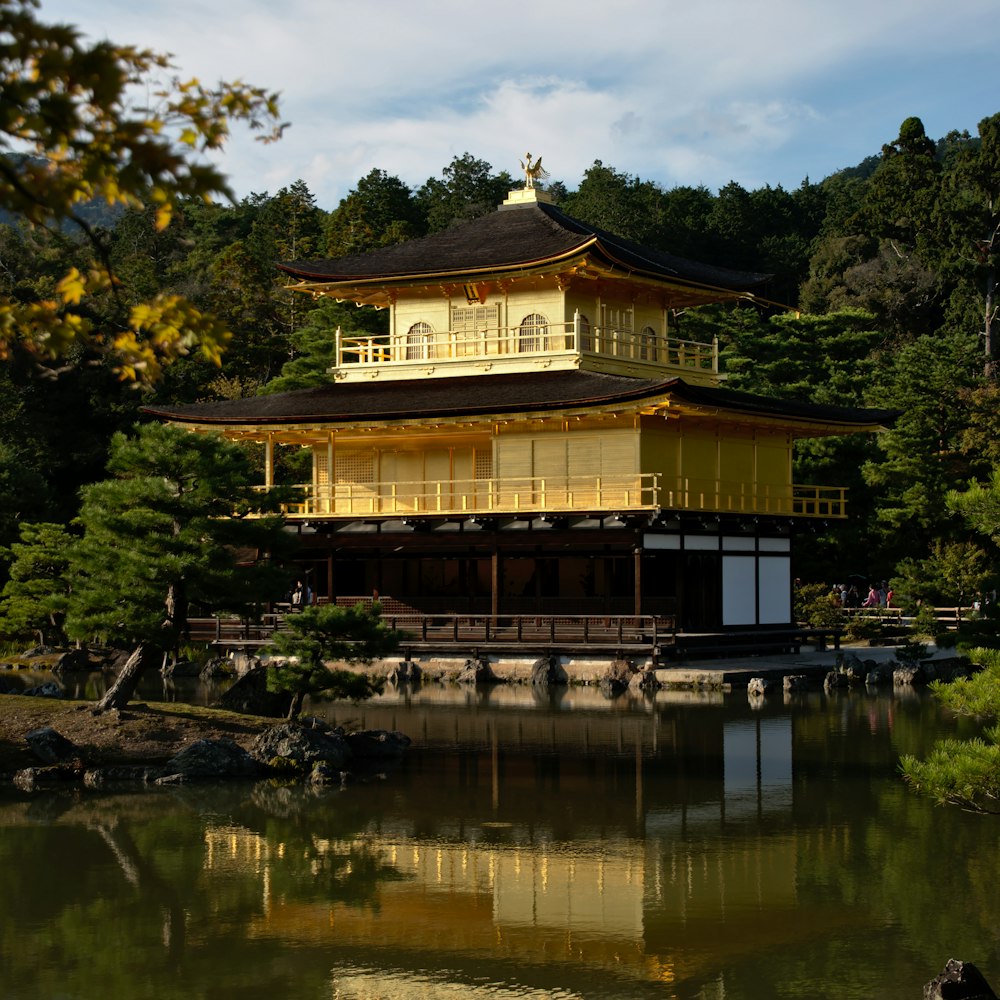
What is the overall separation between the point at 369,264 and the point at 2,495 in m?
12.3

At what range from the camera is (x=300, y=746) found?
1947cm

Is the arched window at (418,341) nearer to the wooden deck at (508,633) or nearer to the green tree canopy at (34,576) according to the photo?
the wooden deck at (508,633)

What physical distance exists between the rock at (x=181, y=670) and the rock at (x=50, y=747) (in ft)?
50.9

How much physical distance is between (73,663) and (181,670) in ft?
9.68

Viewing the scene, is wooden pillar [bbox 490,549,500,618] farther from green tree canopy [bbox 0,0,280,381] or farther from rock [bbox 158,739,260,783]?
green tree canopy [bbox 0,0,280,381]

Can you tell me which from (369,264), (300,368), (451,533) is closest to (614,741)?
(451,533)

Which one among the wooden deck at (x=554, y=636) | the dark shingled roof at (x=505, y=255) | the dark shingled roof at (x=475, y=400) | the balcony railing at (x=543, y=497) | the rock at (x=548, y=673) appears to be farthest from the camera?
the dark shingled roof at (x=505, y=255)

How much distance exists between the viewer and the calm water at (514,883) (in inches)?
417

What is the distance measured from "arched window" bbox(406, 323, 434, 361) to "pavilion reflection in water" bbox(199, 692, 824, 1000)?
64.6ft

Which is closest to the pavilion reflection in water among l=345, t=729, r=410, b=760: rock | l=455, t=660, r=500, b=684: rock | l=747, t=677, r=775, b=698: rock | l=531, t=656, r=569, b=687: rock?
l=345, t=729, r=410, b=760: rock

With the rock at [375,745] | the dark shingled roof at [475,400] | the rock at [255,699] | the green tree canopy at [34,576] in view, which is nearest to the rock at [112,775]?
the rock at [375,745]

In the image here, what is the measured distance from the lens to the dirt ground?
19.2 m

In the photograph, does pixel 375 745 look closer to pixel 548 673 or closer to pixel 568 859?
pixel 568 859

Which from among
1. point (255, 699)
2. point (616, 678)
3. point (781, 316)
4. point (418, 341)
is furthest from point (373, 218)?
point (255, 699)
